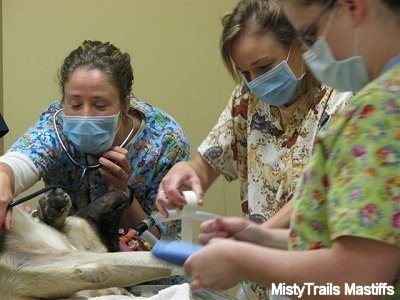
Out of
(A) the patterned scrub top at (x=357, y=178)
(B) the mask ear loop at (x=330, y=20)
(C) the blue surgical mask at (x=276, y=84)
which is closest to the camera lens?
(A) the patterned scrub top at (x=357, y=178)

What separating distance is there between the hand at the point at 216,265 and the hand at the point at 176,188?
1.63ft

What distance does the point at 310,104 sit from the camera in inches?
60.9

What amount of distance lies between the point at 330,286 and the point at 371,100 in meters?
0.21

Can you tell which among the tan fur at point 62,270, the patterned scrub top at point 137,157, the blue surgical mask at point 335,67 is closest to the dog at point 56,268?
the tan fur at point 62,270

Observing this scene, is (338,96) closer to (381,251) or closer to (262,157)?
(262,157)

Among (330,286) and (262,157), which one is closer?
(330,286)

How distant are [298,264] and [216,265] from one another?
10 cm

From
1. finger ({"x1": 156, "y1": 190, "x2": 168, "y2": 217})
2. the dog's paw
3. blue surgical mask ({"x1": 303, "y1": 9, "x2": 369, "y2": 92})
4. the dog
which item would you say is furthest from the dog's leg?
blue surgical mask ({"x1": 303, "y1": 9, "x2": 369, "y2": 92})

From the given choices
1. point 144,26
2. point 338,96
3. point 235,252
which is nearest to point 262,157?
point 338,96

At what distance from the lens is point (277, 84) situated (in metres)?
1.49

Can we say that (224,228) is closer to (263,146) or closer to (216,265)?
(216,265)

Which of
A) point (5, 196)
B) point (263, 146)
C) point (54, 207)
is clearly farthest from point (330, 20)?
point (54, 207)

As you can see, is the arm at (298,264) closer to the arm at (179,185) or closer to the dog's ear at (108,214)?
the arm at (179,185)

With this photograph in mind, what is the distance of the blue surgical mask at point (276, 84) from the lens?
1490 millimetres
